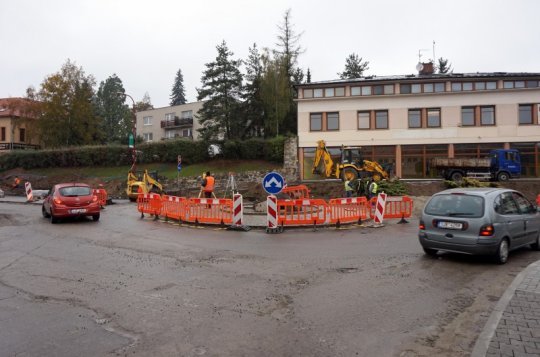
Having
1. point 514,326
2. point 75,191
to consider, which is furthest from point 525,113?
point 514,326

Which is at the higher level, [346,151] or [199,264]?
[346,151]

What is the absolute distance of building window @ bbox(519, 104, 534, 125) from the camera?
3741cm

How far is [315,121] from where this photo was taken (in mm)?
40062

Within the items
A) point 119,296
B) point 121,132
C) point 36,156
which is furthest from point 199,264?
point 121,132

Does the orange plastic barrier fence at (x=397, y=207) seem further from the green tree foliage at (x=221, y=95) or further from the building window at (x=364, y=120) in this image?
the green tree foliage at (x=221, y=95)

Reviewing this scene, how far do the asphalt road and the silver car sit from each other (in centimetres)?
39

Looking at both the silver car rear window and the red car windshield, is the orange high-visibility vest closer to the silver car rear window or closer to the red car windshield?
the red car windshield

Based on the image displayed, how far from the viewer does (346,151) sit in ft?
94.2

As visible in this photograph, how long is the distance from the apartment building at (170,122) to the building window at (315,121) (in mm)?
26291

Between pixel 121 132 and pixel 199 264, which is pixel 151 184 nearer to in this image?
pixel 199 264

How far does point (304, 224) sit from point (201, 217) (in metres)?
3.95

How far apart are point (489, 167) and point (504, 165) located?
3.62ft

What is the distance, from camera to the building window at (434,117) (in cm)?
3838

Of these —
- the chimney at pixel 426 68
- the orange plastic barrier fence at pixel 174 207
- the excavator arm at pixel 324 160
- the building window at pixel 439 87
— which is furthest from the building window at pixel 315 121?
the orange plastic barrier fence at pixel 174 207
